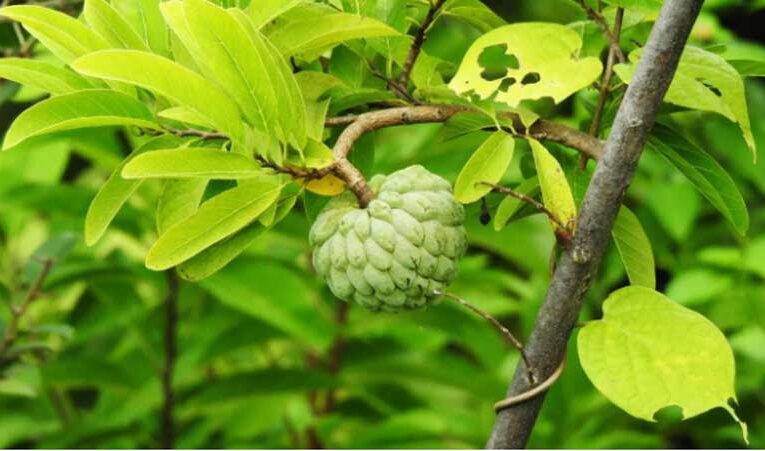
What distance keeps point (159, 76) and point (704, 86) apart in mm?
487

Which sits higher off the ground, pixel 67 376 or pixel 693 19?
pixel 693 19

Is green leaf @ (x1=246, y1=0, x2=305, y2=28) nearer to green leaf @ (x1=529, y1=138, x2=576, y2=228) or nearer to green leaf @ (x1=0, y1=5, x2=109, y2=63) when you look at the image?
green leaf @ (x1=0, y1=5, x2=109, y2=63)

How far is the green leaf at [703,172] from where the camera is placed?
1.16 meters

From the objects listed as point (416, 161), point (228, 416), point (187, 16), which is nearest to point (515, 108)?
point (187, 16)

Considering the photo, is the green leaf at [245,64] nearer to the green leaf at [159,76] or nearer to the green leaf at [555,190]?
the green leaf at [159,76]

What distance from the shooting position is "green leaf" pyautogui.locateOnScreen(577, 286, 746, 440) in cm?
99

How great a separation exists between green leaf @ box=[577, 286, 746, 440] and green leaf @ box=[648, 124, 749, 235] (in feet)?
0.49

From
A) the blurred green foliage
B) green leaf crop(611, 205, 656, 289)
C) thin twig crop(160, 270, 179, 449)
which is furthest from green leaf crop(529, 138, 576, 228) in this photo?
thin twig crop(160, 270, 179, 449)

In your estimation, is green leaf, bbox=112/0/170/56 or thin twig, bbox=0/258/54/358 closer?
green leaf, bbox=112/0/170/56

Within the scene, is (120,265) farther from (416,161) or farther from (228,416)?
(416,161)

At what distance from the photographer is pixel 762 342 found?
239cm

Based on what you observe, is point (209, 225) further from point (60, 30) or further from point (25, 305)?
point (25, 305)

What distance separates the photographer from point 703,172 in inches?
46.1

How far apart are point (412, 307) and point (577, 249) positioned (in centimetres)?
16
